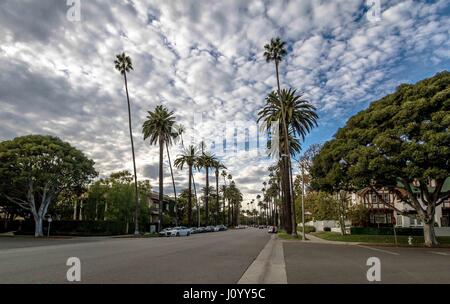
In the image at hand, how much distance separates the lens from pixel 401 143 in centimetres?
2170

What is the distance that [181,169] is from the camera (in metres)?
68.0

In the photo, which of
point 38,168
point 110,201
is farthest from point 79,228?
point 38,168

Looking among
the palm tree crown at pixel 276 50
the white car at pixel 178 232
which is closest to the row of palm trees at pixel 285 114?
the palm tree crown at pixel 276 50

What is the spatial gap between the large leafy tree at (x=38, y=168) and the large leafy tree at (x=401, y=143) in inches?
1271

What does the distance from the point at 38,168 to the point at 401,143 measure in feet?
127

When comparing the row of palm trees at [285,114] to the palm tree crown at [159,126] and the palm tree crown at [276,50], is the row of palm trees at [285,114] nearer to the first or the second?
the palm tree crown at [276,50]

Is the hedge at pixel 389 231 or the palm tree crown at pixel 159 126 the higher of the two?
the palm tree crown at pixel 159 126

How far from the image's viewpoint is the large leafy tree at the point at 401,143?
2034 cm

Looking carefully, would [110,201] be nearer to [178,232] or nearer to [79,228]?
[79,228]

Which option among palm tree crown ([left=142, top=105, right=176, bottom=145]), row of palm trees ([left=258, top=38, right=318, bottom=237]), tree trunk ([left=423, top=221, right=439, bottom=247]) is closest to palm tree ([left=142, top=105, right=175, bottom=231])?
palm tree crown ([left=142, top=105, right=176, bottom=145])

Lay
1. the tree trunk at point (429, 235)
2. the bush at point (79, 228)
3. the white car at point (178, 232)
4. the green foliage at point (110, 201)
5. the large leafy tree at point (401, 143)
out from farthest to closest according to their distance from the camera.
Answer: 1. the green foliage at point (110, 201)
2. the bush at point (79, 228)
3. the white car at point (178, 232)
4. the tree trunk at point (429, 235)
5. the large leafy tree at point (401, 143)
